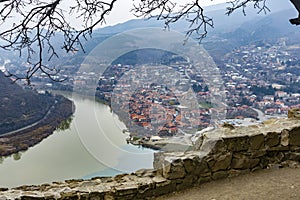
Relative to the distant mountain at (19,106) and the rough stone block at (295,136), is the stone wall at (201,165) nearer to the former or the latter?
the rough stone block at (295,136)

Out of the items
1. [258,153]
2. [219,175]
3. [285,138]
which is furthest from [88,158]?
[285,138]

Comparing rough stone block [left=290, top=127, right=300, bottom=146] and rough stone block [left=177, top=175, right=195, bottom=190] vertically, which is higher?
rough stone block [left=290, top=127, right=300, bottom=146]

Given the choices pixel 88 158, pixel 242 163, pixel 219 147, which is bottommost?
pixel 88 158

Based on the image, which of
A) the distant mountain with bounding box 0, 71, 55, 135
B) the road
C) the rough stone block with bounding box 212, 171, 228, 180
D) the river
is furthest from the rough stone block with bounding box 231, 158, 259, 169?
the distant mountain with bounding box 0, 71, 55, 135

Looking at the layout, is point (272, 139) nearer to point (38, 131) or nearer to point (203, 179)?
point (203, 179)

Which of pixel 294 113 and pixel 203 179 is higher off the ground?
pixel 294 113

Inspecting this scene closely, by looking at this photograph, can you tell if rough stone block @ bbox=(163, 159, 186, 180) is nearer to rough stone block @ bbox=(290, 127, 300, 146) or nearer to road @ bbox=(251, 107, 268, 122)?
rough stone block @ bbox=(290, 127, 300, 146)

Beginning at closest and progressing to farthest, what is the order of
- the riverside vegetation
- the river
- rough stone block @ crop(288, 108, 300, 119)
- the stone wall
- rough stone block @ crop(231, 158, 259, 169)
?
the stone wall < rough stone block @ crop(231, 158, 259, 169) < rough stone block @ crop(288, 108, 300, 119) < the river < the riverside vegetation

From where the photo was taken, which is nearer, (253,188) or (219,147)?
(253,188)

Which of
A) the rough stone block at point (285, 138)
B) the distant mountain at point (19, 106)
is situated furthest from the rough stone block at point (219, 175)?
the distant mountain at point (19, 106)
